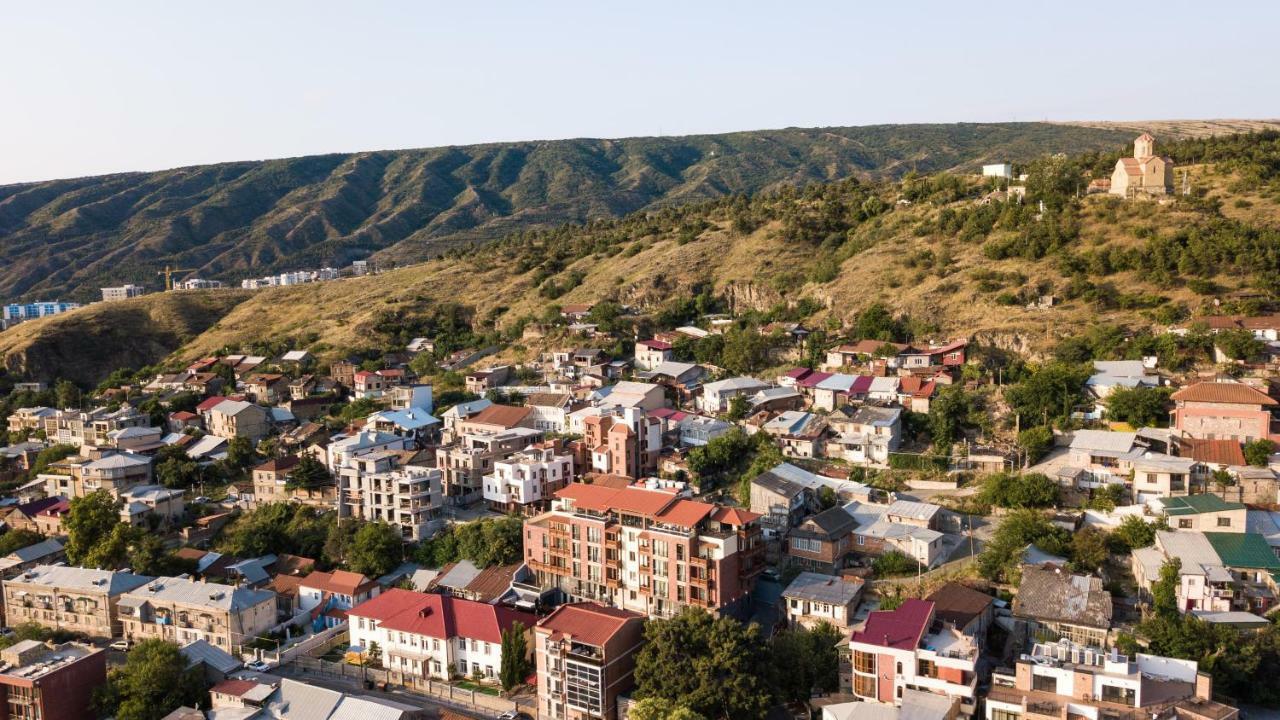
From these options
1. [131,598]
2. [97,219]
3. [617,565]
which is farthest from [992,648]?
[97,219]

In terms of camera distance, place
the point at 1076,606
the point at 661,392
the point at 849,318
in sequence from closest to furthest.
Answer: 1. the point at 1076,606
2. the point at 661,392
3. the point at 849,318

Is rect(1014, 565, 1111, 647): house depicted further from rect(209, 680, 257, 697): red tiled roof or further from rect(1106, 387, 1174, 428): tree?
rect(209, 680, 257, 697): red tiled roof

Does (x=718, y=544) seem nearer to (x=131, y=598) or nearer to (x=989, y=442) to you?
(x=989, y=442)

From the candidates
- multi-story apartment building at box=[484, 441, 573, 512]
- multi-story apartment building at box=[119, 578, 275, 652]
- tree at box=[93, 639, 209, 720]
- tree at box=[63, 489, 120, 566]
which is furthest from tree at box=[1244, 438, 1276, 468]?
tree at box=[63, 489, 120, 566]

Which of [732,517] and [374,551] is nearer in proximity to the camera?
[732,517]

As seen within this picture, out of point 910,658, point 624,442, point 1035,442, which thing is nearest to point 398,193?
point 624,442

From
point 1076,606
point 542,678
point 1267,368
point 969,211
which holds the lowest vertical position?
point 542,678

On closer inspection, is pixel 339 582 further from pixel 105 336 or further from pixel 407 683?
pixel 105 336
